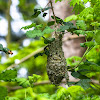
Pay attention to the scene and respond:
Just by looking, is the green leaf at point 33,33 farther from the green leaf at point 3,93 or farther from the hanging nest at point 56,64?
the green leaf at point 3,93

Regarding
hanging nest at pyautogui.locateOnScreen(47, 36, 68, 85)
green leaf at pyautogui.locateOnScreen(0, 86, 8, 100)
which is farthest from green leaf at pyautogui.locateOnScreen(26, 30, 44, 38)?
green leaf at pyautogui.locateOnScreen(0, 86, 8, 100)

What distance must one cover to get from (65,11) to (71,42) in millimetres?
382

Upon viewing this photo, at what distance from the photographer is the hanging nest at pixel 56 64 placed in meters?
0.76

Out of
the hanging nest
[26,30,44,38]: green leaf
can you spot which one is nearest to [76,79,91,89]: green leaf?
the hanging nest

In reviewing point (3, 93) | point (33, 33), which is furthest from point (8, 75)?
point (33, 33)

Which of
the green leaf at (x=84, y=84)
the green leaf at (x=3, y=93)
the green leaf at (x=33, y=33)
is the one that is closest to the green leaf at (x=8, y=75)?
the green leaf at (x=3, y=93)

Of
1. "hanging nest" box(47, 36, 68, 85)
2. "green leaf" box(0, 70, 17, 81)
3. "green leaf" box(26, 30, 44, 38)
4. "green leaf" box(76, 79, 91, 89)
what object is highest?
"green leaf" box(26, 30, 44, 38)

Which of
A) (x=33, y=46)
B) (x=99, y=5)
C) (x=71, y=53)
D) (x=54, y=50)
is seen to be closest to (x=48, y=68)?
(x=54, y=50)

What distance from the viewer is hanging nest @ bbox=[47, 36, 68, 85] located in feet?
2.50

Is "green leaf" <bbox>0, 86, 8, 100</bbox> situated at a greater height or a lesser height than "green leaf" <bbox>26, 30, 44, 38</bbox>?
lesser

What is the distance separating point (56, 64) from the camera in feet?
2.52

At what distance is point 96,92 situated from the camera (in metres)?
0.98

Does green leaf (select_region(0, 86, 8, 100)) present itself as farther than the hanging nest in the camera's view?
No

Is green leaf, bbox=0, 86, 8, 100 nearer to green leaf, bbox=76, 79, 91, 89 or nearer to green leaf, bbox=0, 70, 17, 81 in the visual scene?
green leaf, bbox=0, 70, 17, 81
